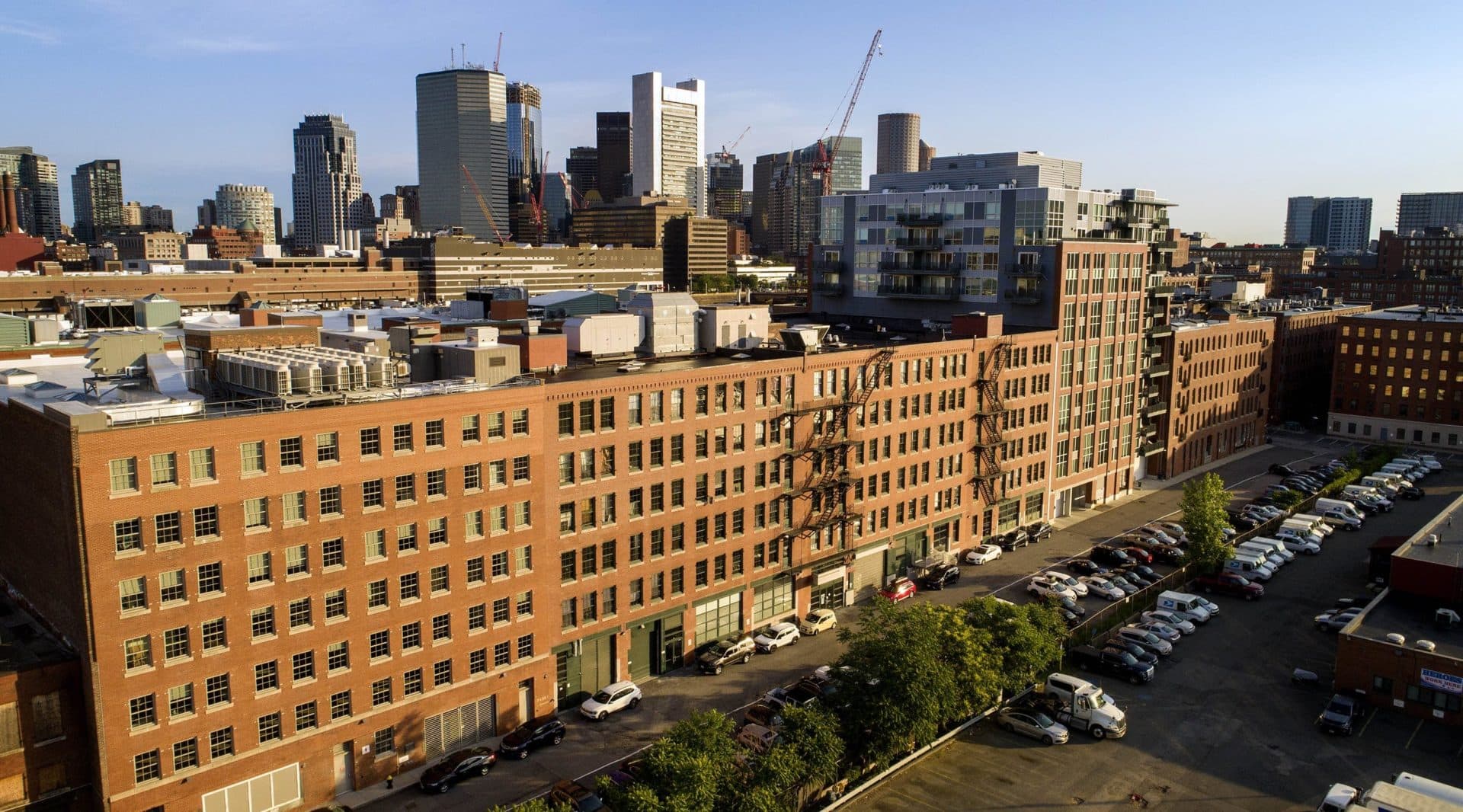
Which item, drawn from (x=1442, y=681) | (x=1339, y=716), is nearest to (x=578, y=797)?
(x=1339, y=716)

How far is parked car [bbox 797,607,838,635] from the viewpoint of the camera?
6978cm

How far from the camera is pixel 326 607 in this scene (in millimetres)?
47375

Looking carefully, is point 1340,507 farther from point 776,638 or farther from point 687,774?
point 687,774

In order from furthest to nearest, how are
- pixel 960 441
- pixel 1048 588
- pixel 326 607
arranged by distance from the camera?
pixel 960 441 < pixel 1048 588 < pixel 326 607

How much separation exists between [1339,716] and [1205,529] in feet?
80.1

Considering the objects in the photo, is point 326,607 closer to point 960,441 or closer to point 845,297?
point 960,441

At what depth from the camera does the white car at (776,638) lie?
66625 millimetres

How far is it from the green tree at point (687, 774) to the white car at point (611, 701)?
1444 cm

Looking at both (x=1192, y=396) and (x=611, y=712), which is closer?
(x=611, y=712)

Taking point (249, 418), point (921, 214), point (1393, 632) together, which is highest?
point (921, 214)

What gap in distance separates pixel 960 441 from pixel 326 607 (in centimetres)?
5447

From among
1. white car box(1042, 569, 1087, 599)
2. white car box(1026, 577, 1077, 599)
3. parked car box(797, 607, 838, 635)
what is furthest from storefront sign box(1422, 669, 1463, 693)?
parked car box(797, 607, 838, 635)

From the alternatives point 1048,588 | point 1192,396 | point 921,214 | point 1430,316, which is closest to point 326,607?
point 1048,588

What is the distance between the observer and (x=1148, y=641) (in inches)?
2648
